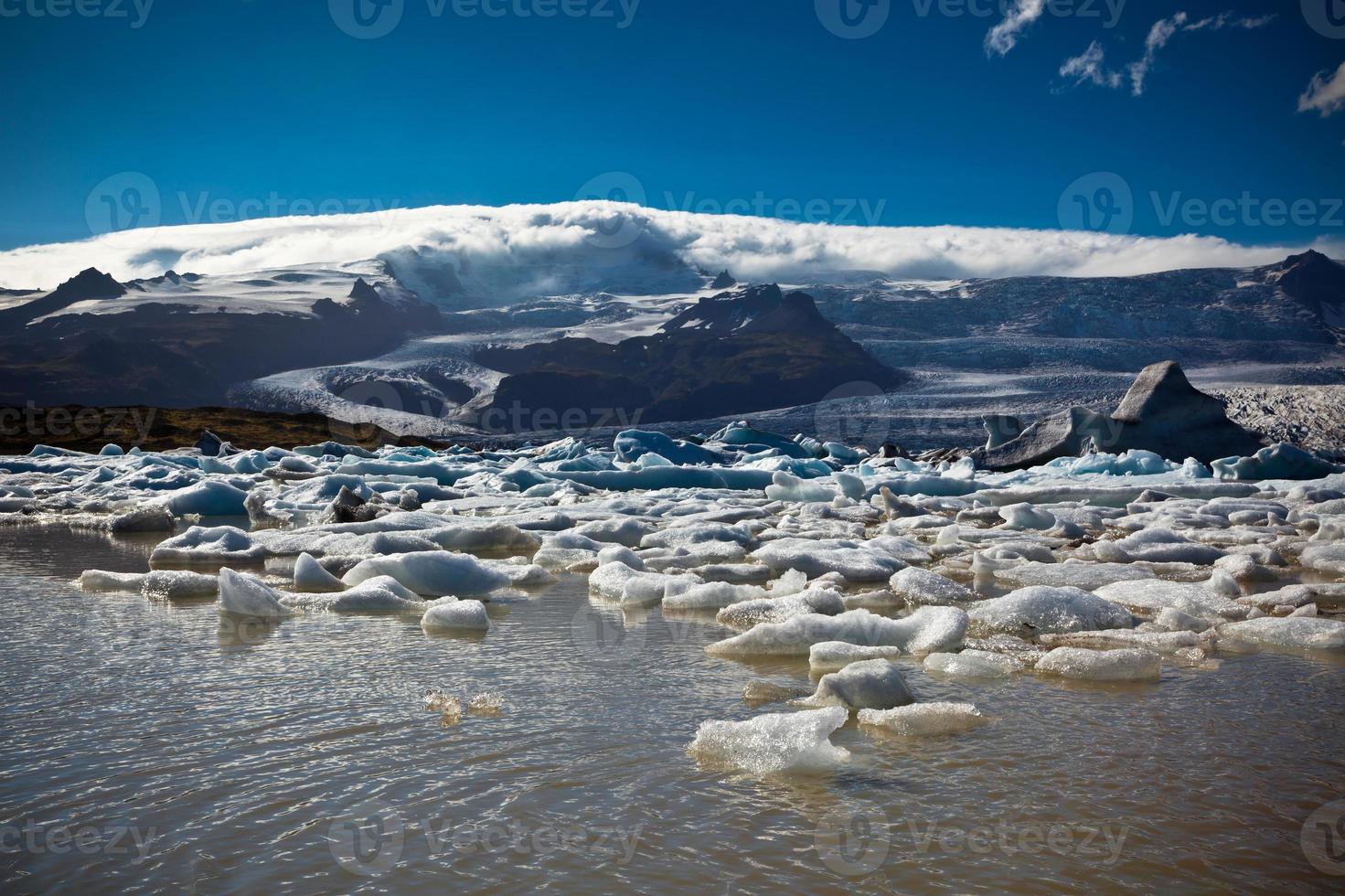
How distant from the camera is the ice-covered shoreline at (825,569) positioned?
3.50 m

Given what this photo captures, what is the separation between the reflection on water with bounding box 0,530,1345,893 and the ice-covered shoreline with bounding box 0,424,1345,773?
20cm

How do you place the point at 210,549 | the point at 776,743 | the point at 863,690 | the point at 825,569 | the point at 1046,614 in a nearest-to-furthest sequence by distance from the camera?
1. the point at 776,743
2. the point at 863,690
3. the point at 1046,614
4. the point at 825,569
5. the point at 210,549

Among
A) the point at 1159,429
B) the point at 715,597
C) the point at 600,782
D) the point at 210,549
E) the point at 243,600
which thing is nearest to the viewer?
the point at 600,782

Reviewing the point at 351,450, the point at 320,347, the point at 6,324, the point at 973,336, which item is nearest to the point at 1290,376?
the point at 973,336

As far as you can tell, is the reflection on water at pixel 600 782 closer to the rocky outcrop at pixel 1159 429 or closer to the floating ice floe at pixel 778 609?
the floating ice floe at pixel 778 609

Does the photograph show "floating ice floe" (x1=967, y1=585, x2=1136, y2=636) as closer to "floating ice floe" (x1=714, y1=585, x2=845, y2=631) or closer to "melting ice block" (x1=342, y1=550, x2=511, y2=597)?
"floating ice floe" (x1=714, y1=585, x2=845, y2=631)

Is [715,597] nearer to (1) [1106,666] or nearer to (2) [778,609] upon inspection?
(2) [778,609]

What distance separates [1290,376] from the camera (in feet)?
218

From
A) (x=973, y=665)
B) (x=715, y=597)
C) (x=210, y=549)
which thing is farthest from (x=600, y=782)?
(x=210, y=549)

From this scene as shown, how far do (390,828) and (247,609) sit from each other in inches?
109

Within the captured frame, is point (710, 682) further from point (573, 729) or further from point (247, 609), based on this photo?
point (247, 609)


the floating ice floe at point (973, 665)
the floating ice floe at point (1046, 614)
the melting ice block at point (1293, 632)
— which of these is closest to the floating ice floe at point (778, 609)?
the floating ice floe at point (1046, 614)

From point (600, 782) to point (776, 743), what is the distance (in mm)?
482

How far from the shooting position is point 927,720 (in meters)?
2.72
